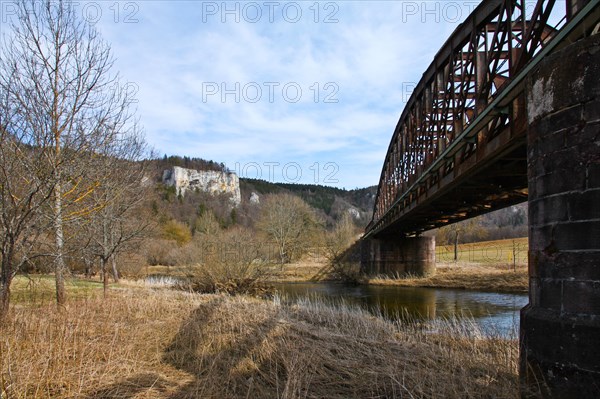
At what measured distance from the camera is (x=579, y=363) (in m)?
4.43

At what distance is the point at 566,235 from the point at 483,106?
6.31m

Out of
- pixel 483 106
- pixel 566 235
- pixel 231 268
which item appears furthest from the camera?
pixel 231 268

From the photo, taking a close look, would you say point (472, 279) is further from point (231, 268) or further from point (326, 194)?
point (326, 194)

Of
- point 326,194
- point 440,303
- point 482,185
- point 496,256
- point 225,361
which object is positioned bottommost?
point 440,303

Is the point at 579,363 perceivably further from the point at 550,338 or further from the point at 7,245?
the point at 7,245

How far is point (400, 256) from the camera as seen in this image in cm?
3978

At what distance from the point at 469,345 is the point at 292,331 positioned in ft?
12.7

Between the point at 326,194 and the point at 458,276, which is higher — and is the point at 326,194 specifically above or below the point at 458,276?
above

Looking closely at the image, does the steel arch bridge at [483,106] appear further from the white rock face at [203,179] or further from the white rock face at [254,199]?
the white rock face at [203,179]

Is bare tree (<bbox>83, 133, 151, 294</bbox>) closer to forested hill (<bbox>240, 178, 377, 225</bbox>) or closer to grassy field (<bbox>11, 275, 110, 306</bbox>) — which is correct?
grassy field (<bbox>11, 275, 110, 306</bbox>)

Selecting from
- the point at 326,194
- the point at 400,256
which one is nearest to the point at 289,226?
the point at 400,256

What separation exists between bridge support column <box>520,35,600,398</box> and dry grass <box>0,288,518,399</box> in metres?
0.80

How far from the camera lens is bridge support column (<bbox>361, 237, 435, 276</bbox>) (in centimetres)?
3825

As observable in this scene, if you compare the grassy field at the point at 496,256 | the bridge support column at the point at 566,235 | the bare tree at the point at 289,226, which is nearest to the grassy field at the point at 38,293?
the bridge support column at the point at 566,235
